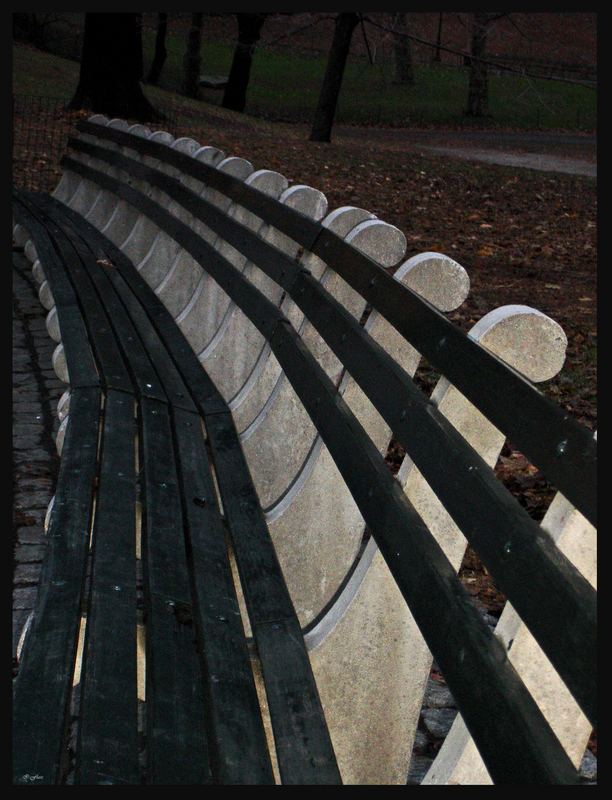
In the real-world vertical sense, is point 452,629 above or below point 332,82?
above

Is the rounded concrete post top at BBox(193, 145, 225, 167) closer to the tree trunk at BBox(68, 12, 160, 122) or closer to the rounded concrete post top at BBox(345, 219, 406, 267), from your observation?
the rounded concrete post top at BBox(345, 219, 406, 267)

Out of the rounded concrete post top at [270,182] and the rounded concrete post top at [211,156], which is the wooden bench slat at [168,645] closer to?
the rounded concrete post top at [270,182]

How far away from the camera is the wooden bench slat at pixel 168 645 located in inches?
87.5

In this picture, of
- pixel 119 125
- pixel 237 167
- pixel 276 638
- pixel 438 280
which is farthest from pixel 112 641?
pixel 119 125

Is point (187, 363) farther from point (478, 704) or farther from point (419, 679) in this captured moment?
point (478, 704)

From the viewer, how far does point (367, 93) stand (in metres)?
44.6

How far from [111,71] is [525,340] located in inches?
709

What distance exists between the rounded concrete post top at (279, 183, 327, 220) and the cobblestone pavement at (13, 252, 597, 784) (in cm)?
147

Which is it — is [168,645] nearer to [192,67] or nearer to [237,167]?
[237,167]

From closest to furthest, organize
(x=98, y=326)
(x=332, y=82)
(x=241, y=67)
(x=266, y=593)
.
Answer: (x=266, y=593)
(x=98, y=326)
(x=332, y=82)
(x=241, y=67)

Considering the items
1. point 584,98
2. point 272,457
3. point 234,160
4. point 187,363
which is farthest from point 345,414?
point 584,98

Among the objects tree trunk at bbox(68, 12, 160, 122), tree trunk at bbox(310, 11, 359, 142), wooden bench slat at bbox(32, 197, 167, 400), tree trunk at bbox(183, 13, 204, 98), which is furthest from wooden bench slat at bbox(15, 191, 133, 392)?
tree trunk at bbox(183, 13, 204, 98)

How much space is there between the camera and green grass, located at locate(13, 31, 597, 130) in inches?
1455

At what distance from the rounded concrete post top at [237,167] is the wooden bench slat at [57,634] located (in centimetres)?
260
